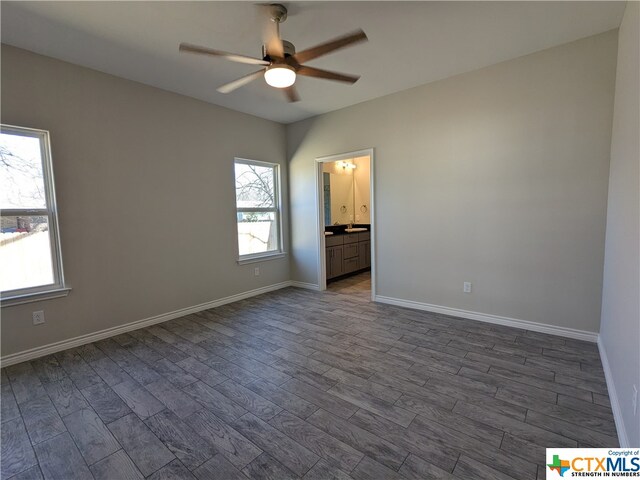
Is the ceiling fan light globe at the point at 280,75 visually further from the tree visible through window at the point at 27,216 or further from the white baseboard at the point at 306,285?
the white baseboard at the point at 306,285

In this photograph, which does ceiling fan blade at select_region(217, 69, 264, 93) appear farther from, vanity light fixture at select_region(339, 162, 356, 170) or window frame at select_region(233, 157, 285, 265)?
vanity light fixture at select_region(339, 162, 356, 170)

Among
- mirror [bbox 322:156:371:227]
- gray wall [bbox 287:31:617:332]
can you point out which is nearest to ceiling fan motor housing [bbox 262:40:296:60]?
gray wall [bbox 287:31:617:332]

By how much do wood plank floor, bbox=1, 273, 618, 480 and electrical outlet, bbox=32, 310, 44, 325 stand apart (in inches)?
13.8

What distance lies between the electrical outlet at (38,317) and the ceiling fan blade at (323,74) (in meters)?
3.21

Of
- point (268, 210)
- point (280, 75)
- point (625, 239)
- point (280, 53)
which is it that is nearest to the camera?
point (625, 239)

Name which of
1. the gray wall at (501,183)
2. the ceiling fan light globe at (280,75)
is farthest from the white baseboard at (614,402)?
the ceiling fan light globe at (280,75)

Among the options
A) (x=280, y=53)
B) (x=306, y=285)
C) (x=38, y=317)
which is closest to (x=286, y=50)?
(x=280, y=53)

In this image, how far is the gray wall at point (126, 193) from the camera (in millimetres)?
2736

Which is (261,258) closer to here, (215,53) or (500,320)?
(215,53)

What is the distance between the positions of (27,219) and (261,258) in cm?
275

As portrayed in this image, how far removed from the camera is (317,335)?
10.3 ft

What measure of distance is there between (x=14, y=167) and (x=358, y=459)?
364cm

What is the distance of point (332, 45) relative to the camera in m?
1.99

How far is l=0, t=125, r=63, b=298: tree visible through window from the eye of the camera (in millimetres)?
2605
